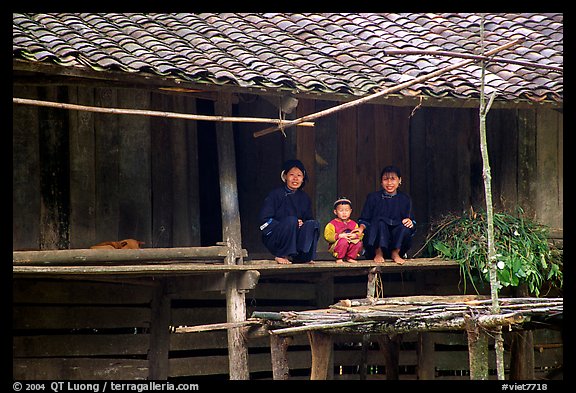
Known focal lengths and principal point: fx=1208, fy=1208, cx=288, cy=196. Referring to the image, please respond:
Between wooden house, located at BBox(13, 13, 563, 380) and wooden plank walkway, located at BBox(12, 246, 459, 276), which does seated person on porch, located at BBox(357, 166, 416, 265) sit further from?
wooden house, located at BBox(13, 13, 563, 380)

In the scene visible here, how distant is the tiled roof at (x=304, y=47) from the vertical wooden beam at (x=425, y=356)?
3.26 meters

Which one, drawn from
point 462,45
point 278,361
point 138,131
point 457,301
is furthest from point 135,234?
point 462,45

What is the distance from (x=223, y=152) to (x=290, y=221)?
3.03 feet

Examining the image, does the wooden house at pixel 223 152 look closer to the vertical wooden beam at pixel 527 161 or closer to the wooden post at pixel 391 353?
the vertical wooden beam at pixel 527 161

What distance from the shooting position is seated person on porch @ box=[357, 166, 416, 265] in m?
12.0

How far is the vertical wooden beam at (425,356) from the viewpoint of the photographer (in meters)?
13.5

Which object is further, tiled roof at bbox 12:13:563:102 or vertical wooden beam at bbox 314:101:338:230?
vertical wooden beam at bbox 314:101:338:230

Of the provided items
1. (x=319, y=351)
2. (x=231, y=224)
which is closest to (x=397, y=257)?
(x=319, y=351)

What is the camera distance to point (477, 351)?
985 cm

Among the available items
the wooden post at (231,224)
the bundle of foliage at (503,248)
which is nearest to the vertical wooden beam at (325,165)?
the bundle of foliage at (503,248)

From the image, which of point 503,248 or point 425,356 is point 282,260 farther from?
point 425,356

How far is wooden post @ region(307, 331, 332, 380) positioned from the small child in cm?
97

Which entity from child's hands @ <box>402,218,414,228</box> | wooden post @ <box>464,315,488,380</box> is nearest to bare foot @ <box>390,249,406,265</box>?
child's hands @ <box>402,218,414,228</box>

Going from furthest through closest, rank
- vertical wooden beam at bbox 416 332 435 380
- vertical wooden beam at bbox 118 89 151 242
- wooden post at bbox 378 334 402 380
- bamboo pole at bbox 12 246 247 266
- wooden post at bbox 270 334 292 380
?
vertical wooden beam at bbox 416 332 435 380
wooden post at bbox 378 334 402 380
vertical wooden beam at bbox 118 89 151 242
wooden post at bbox 270 334 292 380
bamboo pole at bbox 12 246 247 266
